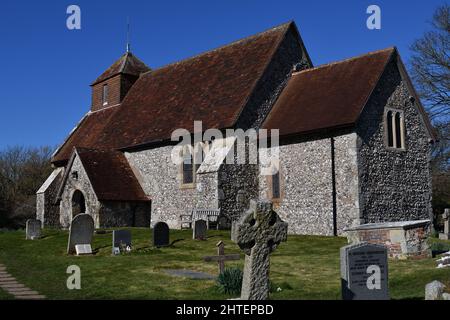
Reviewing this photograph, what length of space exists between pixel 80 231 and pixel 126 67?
17.6 meters

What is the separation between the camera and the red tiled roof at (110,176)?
24703mm

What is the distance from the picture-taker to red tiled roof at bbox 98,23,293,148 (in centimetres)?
2406

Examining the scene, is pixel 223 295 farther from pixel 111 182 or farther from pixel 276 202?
pixel 111 182

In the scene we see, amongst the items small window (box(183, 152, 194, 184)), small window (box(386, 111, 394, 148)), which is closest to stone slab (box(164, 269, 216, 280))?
small window (box(183, 152, 194, 184))

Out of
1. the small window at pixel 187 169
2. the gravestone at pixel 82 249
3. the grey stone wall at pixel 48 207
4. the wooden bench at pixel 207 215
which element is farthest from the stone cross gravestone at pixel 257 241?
the grey stone wall at pixel 48 207

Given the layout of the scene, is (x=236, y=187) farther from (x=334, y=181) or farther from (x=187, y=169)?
(x=334, y=181)

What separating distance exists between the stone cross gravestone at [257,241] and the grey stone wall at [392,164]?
12.0 m

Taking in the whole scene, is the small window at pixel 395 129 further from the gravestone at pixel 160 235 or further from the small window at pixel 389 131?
the gravestone at pixel 160 235

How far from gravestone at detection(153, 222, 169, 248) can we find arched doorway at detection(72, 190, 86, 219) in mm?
9505

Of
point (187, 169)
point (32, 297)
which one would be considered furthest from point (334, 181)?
point (32, 297)

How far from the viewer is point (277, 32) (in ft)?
84.2

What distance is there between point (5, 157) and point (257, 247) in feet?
168

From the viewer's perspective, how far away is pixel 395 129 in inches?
895

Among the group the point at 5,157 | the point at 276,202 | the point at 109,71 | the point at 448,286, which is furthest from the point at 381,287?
the point at 5,157
